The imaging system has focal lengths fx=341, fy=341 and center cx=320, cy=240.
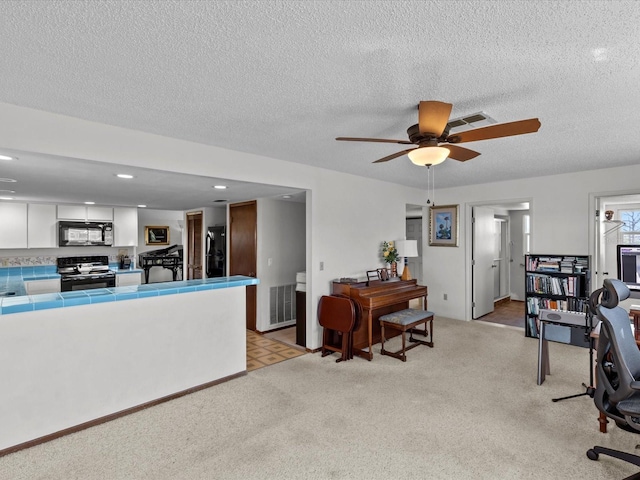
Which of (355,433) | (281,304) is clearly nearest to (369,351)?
(355,433)

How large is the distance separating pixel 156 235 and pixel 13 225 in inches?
122

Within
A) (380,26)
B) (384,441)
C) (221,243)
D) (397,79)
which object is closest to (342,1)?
(380,26)

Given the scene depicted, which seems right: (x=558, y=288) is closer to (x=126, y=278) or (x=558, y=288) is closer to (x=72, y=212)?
(x=126, y=278)

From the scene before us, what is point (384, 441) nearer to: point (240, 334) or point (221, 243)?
point (240, 334)

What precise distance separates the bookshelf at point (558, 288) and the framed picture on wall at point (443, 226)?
1196 millimetres

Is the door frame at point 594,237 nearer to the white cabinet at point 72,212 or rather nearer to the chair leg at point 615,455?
the chair leg at point 615,455

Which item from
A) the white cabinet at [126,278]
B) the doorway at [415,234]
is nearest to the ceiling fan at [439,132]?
the white cabinet at [126,278]

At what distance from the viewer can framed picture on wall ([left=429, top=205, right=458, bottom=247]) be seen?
18.6 feet

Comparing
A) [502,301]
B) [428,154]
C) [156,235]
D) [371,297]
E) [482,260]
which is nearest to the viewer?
[428,154]

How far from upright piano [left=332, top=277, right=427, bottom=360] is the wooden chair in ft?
0.48

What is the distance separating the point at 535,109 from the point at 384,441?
245 centimetres

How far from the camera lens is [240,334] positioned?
350cm

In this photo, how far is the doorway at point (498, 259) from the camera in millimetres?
5695

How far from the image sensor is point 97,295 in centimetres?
262
